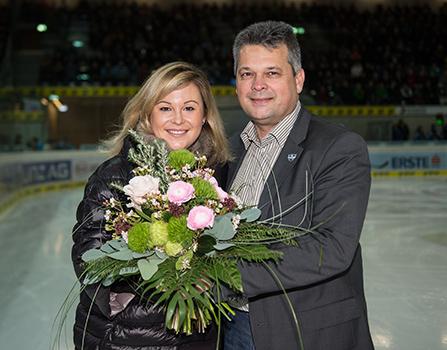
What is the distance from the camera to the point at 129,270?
4.90 ft

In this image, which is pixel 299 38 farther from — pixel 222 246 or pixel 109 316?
pixel 222 246

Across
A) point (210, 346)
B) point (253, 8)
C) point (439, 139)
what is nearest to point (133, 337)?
point (210, 346)

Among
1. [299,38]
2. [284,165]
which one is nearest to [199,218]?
[284,165]

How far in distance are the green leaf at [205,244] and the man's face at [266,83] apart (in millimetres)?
601

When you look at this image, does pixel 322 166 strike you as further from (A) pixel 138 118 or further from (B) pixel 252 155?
(A) pixel 138 118

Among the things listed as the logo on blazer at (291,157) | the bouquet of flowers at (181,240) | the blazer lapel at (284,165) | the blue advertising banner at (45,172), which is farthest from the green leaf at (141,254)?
the blue advertising banner at (45,172)

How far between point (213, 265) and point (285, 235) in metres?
0.21

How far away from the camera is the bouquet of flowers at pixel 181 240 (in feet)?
4.64

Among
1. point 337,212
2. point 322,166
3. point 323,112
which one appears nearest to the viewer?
point 337,212

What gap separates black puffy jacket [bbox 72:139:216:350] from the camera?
1.76 metres

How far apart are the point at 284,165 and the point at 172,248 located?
0.52 metres

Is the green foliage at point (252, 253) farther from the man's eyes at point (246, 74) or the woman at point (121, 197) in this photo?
the man's eyes at point (246, 74)

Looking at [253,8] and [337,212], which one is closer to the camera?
[337,212]

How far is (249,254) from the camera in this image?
146cm
